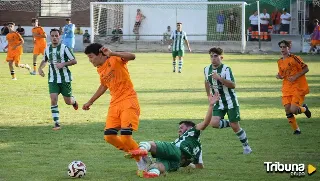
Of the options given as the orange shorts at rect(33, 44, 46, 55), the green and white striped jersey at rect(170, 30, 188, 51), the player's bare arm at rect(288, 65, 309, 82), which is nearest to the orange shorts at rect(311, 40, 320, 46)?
the green and white striped jersey at rect(170, 30, 188, 51)

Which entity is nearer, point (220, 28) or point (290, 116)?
Answer: point (290, 116)

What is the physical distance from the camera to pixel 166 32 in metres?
51.4

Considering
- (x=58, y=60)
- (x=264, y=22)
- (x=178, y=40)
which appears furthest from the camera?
(x=264, y=22)

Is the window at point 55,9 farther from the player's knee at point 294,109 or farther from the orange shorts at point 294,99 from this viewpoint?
the player's knee at point 294,109

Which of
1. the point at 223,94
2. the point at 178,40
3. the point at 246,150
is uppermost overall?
the point at 178,40

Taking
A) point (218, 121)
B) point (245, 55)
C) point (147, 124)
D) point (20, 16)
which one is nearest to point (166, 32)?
point (245, 55)

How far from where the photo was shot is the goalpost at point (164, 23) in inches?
1907

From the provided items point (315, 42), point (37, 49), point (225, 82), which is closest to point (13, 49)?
point (37, 49)

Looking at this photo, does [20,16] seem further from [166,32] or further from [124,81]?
[124,81]

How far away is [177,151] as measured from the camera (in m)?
11.1

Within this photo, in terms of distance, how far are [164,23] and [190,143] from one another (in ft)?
136

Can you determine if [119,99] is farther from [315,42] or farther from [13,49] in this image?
[315,42]

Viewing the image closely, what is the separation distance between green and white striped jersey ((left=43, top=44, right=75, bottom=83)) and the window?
38321 millimetres

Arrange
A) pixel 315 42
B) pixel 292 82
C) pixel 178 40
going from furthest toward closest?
pixel 315 42
pixel 178 40
pixel 292 82
